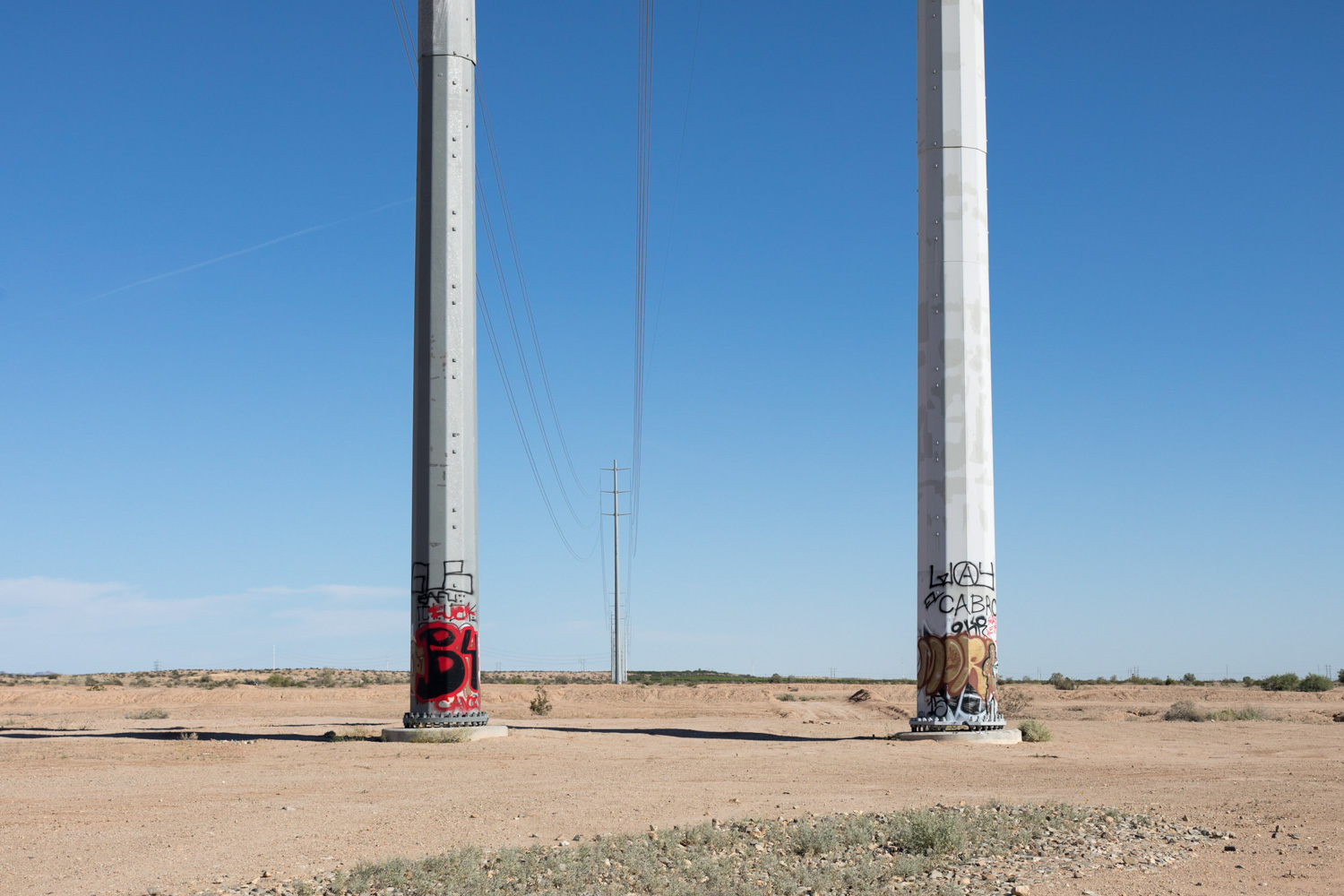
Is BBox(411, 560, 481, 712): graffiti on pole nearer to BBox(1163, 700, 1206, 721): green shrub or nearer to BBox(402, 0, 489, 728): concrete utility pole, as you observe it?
BBox(402, 0, 489, 728): concrete utility pole

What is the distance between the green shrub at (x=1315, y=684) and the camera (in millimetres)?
61656

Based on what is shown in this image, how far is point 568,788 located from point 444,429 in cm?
1227

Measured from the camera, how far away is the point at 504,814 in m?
16.5

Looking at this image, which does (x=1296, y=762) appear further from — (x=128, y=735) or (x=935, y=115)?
(x=128, y=735)

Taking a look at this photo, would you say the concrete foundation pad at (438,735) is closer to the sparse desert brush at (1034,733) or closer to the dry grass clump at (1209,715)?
the sparse desert brush at (1034,733)

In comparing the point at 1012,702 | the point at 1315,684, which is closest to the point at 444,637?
the point at 1012,702

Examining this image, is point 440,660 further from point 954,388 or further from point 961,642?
point 954,388

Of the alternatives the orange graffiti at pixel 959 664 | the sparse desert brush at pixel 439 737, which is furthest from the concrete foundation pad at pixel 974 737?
the sparse desert brush at pixel 439 737

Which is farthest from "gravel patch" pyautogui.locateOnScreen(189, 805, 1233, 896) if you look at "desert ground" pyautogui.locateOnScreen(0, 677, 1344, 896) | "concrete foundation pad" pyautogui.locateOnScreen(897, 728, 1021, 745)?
"concrete foundation pad" pyautogui.locateOnScreen(897, 728, 1021, 745)

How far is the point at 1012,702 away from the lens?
49.2 m

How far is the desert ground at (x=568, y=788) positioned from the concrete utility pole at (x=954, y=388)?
221 cm

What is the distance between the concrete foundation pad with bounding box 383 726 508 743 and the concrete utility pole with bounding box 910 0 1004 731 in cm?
1051

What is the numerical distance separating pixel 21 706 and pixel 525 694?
2240cm

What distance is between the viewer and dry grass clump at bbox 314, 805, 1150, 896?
11.6m
